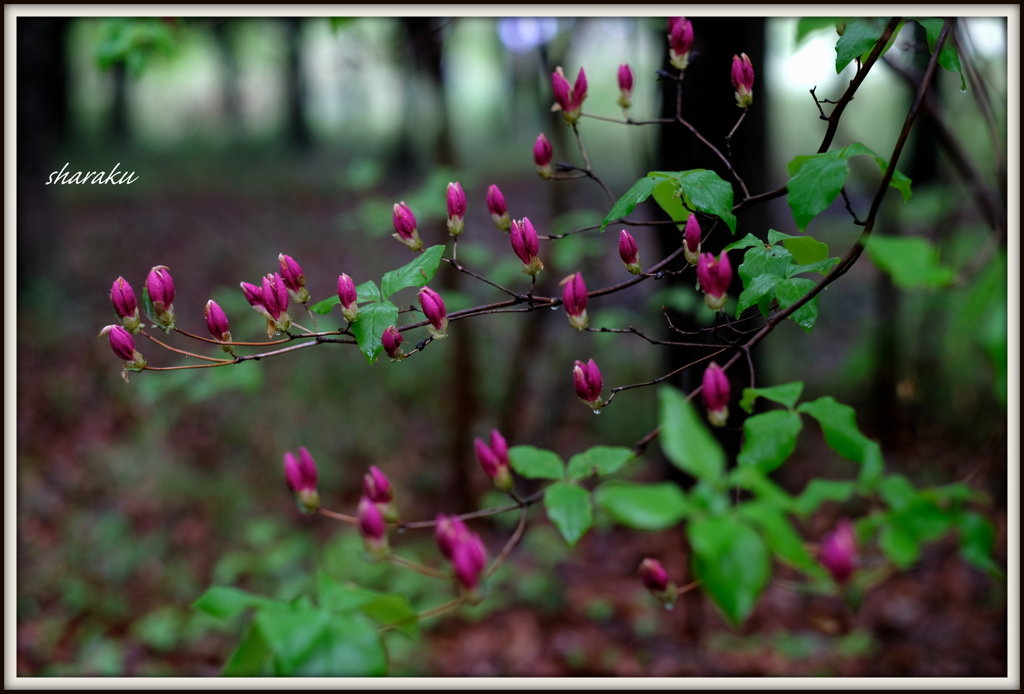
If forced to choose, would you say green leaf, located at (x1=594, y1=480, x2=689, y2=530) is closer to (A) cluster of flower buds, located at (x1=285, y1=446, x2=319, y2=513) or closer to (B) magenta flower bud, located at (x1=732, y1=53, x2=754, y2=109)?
(A) cluster of flower buds, located at (x1=285, y1=446, x2=319, y2=513)

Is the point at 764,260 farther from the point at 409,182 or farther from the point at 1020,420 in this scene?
the point at 409,182

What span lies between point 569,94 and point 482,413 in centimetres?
409

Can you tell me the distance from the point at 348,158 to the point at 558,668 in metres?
13.6

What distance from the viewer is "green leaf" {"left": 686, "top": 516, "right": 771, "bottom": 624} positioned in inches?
53.4

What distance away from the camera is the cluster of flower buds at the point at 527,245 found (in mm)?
1097

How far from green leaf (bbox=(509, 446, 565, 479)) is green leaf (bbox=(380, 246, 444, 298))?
0.44 m

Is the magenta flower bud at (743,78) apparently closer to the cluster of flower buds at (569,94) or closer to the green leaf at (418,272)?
the cluster of flower buds at (569,94)

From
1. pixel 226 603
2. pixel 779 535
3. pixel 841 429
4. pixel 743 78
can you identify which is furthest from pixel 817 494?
pixel 226 603

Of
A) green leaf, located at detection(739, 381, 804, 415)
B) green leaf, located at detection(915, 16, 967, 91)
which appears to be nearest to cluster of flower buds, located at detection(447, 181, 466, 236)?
green leaf, located at detection(739, 381, 804, 415)

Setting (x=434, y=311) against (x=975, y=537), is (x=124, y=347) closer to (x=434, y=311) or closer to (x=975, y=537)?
(x=434, y=311)

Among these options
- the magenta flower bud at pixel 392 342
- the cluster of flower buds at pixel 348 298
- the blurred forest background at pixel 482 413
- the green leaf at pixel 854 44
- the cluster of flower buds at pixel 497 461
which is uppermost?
the green leaf at pixel 854 44

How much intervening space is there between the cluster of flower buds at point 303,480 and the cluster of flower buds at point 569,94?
87cm

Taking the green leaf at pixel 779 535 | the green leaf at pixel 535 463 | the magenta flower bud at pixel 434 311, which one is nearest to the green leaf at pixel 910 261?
the green leaf at pixel 779 535

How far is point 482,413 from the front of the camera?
206 inches
